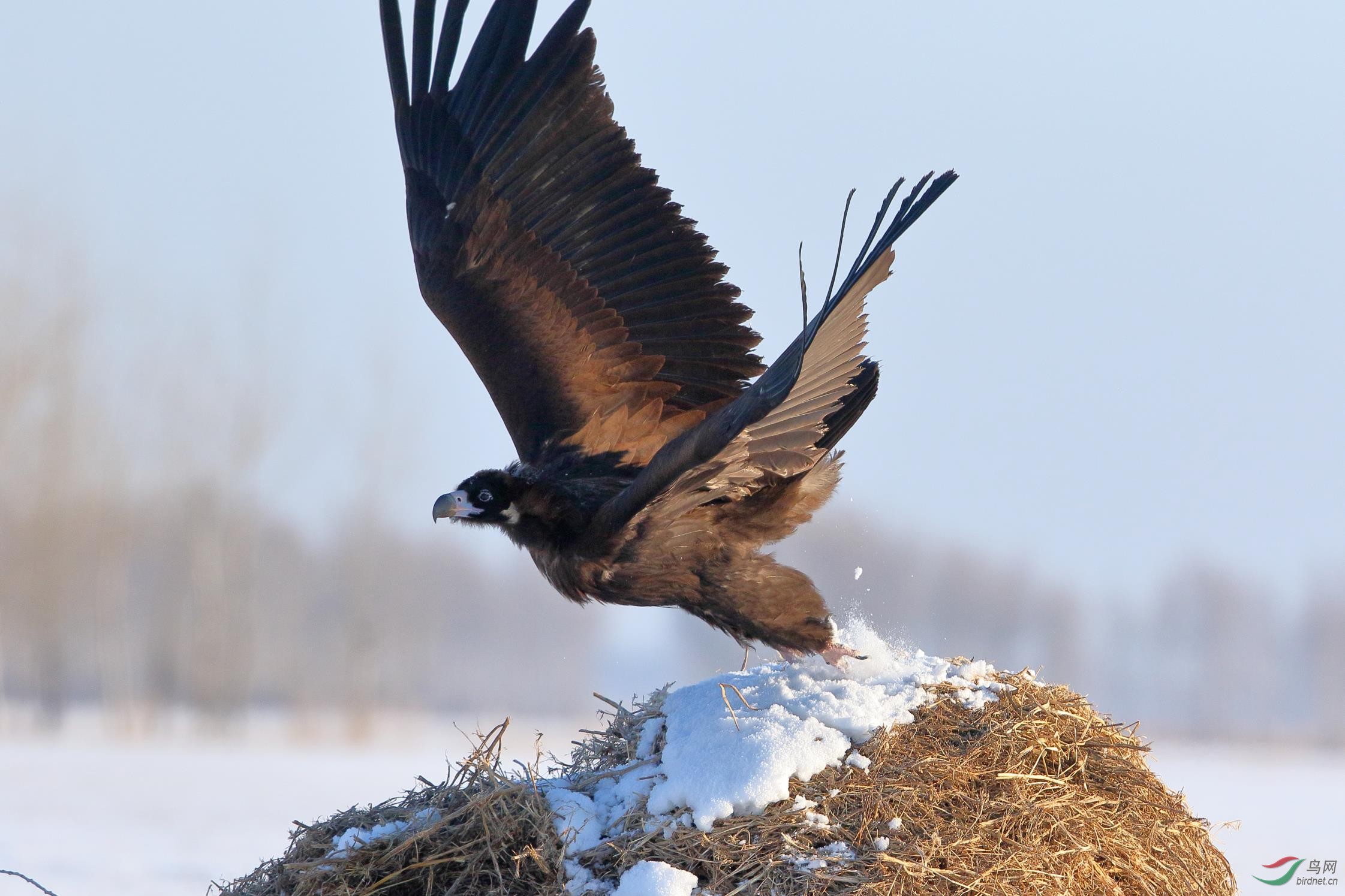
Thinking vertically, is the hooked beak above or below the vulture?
below

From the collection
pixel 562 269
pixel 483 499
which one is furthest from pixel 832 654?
pixel 562 269

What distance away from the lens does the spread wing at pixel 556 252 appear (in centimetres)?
513

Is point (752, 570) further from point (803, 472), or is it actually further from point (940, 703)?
point (940, 703)

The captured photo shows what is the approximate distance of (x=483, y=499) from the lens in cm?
462

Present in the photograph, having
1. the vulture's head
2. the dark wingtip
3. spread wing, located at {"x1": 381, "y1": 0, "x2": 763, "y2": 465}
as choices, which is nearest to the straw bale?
A: the vulture's head

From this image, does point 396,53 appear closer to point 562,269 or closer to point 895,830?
point 562,269

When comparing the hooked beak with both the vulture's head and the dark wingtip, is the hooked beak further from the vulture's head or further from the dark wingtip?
the dark wingtip

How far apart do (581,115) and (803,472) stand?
1.90 m

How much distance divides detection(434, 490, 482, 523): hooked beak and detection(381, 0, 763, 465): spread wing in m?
0.54

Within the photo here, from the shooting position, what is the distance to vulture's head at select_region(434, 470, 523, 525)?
4.62 m

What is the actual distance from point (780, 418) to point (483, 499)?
1446 millimetres

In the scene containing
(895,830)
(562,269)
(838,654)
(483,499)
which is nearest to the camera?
(895,830)

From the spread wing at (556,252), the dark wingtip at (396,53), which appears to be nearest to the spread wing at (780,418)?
the spread wing at (556,252)

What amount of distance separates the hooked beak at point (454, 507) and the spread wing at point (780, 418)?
0.56m
